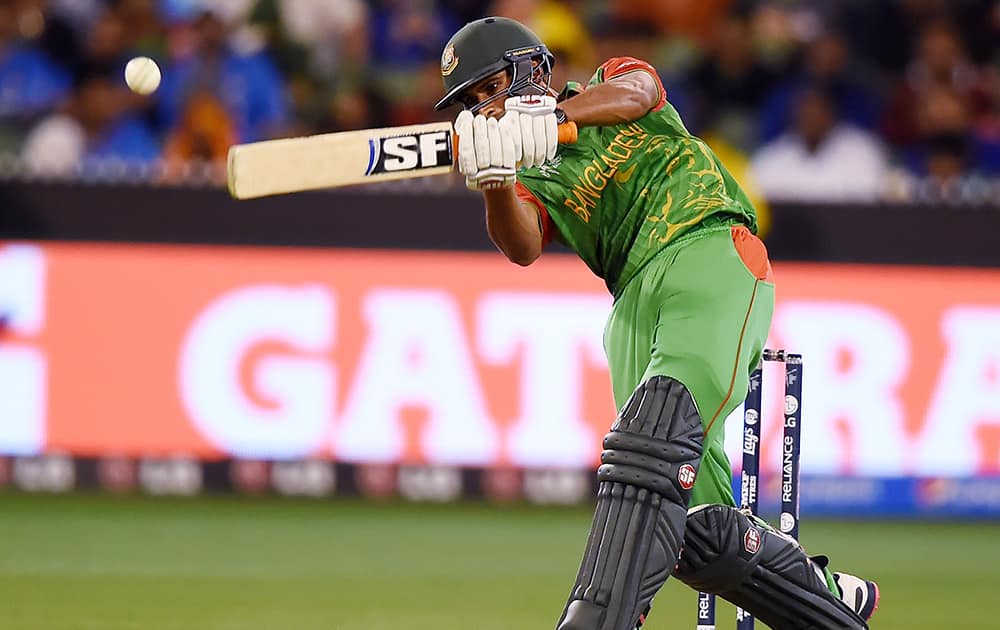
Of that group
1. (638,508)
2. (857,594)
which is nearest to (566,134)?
(638,508)

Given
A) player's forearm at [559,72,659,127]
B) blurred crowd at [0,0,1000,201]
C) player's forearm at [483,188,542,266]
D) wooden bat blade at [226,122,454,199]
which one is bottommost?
player's forearm at [483,188,542,266]

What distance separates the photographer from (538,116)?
14.0 ft

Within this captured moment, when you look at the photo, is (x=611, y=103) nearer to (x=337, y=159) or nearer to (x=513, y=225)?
(x=513, y=225)

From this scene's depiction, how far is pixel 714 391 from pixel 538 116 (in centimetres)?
90

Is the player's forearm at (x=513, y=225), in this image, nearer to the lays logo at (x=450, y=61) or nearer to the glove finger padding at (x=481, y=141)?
the glove finger padding at (x=481, y=141)

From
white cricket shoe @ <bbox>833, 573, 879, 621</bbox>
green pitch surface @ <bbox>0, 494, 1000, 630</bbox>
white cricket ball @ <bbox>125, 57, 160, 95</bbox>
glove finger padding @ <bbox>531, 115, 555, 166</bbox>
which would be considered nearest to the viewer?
glove finger padding @ <bbox>531, 115, 555, 166</bbox>

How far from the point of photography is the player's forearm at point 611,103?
4508 millimetres

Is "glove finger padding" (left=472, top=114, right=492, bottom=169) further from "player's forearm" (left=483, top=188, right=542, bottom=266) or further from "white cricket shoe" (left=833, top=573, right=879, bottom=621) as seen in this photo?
"white cricket shoe" (left=833, top=573, right=879, bottom=621)

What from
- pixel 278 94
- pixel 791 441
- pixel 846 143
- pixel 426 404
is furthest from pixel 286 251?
pixel 791 441

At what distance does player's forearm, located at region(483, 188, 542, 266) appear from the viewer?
4434mm

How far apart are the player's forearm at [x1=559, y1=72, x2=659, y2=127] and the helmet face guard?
179 millimetres

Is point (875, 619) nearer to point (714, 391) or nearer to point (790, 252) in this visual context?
point (714, 391)

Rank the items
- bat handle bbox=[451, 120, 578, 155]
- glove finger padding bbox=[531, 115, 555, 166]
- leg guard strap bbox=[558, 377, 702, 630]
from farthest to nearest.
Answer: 1. bat handle bbox=[451, 120, 578, 155]
2. glove finger padding bbox=[531, 115, 555, 166]
3. leg guard strap bbox=[558, 377, 702, 630]

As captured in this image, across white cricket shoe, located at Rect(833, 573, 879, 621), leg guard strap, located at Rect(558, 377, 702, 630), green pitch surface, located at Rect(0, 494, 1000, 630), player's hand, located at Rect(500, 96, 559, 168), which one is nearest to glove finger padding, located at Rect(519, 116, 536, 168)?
player's hand, located at Rect(500, 96, 559, 168)
